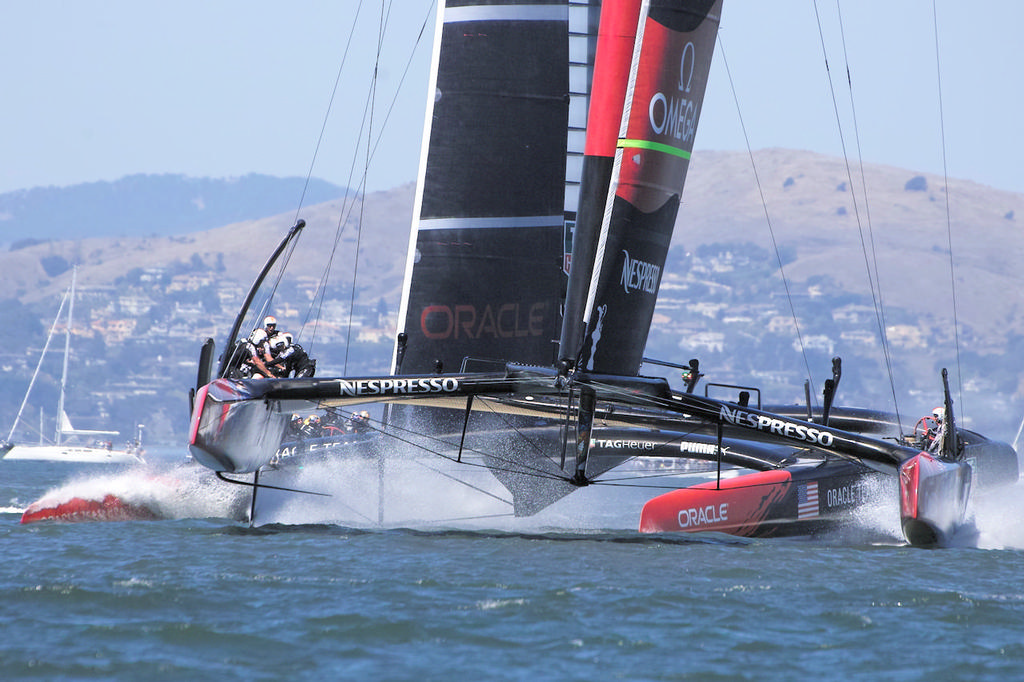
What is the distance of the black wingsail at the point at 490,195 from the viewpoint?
10.1 meters

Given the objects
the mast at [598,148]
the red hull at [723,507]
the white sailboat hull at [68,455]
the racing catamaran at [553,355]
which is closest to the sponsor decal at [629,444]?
the racing catamaran at [553,355]

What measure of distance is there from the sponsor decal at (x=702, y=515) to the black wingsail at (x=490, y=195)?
1.76 m

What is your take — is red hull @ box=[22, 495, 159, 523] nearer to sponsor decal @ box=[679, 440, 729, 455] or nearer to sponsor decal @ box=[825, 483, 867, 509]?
sponsor decal @ box=[679, 440, 729, 455]

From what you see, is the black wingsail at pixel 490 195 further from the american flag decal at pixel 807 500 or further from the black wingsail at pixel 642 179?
the american flag decal at pixel 807 500

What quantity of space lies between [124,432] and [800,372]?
82.8 metres

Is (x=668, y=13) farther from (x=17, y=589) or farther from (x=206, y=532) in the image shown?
(x=17, y=589)

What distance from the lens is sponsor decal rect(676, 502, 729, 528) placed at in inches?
360

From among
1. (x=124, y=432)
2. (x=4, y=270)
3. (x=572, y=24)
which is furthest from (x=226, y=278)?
(x=572, y=24)

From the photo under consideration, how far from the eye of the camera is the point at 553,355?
10266 millimetres

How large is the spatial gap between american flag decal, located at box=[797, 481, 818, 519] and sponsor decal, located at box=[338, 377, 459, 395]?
2730mm

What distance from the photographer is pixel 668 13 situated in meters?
8.02

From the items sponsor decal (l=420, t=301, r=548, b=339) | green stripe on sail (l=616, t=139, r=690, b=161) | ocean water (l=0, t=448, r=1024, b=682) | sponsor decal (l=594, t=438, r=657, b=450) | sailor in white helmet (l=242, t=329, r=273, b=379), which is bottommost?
ocean water (l=0, t=448, r=1024, b=682)

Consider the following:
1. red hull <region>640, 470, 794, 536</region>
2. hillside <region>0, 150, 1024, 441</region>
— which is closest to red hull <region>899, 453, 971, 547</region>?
red hull <region>640, 470, 794, 536</region>

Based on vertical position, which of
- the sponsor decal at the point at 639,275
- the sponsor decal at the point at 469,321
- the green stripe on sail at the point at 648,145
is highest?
the green stripe on sail at the point at 648,145
